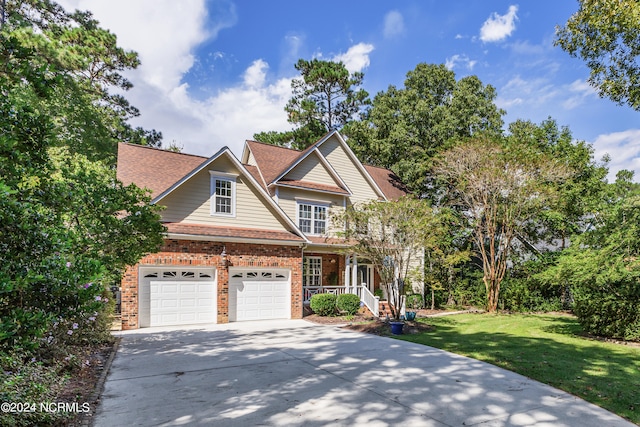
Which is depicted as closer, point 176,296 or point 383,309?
point 176,296

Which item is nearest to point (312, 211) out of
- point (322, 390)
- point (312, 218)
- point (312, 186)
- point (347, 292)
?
point (312, 218)

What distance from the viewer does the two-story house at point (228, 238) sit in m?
13.2

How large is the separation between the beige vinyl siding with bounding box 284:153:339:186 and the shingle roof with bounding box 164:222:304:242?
3783 millimetres

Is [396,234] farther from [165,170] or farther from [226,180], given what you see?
[165,170]

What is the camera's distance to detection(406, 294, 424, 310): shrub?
68.1 feet

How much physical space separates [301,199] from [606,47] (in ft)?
41.8

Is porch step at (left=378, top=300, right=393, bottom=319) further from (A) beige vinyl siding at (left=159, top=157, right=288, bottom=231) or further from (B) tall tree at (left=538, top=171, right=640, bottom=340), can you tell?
(B) tall tree at (left=538, top=171, right=640, bottom=340)

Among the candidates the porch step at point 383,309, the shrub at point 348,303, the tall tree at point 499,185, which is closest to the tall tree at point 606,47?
the tall tree at point 499,185

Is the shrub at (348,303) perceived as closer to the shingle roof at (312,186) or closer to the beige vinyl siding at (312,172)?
the shingle roof at (312,186)

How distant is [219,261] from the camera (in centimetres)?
1406

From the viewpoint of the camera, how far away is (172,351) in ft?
30.2

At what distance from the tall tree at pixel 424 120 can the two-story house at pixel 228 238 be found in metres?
6.82

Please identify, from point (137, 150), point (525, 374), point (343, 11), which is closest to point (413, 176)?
point (343, 11)

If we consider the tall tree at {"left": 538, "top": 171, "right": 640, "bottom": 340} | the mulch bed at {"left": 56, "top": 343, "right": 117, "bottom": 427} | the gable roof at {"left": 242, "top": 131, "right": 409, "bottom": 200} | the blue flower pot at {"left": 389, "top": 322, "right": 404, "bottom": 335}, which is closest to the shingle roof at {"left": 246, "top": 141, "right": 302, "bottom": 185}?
the gable roof at {"left": 242, "top": 131, "right": 409, "bottom": 200}
